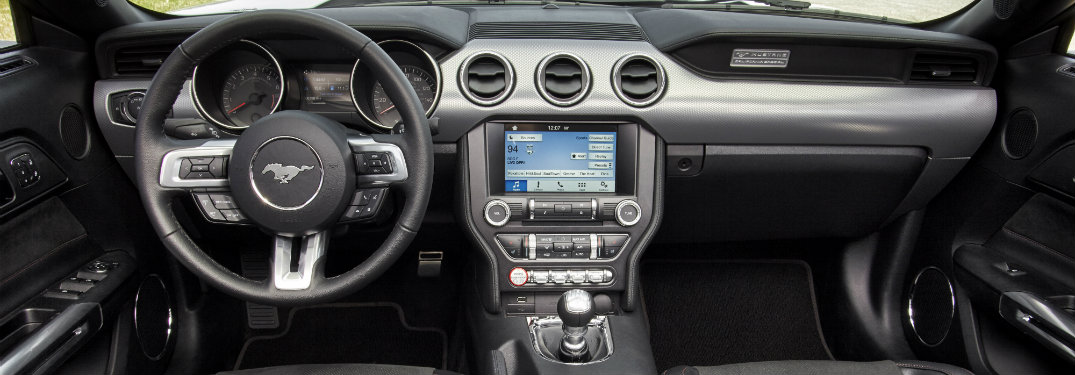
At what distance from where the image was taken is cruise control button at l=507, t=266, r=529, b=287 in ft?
6.88

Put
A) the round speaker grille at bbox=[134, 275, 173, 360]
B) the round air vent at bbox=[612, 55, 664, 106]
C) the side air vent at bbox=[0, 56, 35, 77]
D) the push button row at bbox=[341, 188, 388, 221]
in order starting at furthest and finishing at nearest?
the round speaker grille at bbox=[134, 275, 173, 360] < the round air vent at bbox=[612, 55, 664, 106] < the side air vent at bbox=[0, 56, 35, 77] < the push button row at bbox=[341, 188, 388, 221]

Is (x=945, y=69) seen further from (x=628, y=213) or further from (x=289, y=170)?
(x=289, y=170)

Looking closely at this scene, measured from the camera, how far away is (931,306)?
2.37 metres

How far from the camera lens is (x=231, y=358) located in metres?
2.65

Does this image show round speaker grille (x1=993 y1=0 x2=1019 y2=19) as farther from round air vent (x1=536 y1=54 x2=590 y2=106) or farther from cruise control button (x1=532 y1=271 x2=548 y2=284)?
cruise control button (x1=532 y1=271 x2=548 y2=284)

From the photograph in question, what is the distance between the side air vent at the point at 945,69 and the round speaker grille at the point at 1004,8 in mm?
145

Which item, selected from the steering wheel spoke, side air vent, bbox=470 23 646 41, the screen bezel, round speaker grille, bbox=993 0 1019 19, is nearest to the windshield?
round speaker grille, bbox=993 0 1019 19

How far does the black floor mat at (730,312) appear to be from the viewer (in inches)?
106

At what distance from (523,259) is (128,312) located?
1.19 meters

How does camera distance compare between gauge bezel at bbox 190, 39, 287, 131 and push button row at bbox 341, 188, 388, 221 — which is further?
gauge bezel at bbox 190, 39, 287, 131

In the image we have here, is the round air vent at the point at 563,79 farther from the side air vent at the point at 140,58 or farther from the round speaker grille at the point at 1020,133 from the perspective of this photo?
the round speaker grille at the point at 1020,133

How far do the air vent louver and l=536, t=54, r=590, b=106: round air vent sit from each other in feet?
4.47

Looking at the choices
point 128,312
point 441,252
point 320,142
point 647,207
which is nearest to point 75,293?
point 128,312

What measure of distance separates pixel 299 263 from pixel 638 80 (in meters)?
1.09
